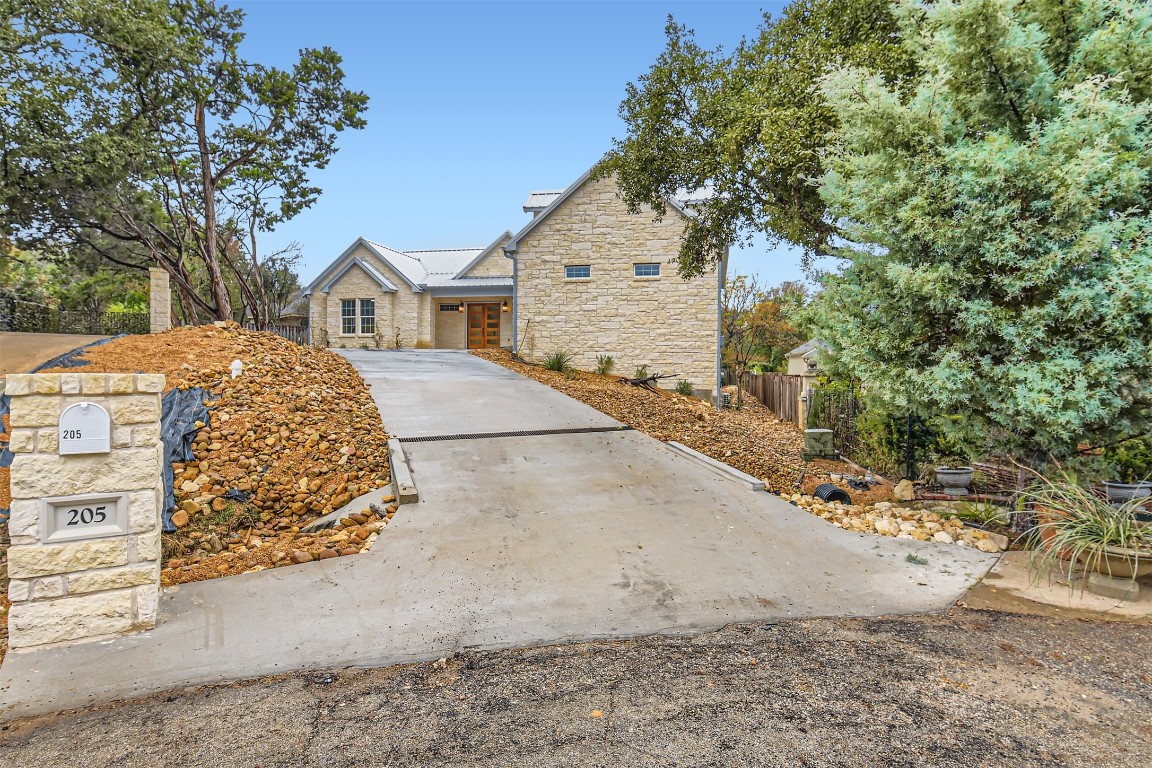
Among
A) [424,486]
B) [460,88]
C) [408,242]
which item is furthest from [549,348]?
[408,242]

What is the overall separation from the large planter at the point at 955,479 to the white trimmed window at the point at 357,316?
68.1 feet

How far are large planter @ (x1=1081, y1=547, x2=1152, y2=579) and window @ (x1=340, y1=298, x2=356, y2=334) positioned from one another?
23.0 m

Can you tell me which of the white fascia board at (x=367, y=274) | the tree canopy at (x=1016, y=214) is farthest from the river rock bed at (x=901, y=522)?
the white fascia board at (x=367, y=274)

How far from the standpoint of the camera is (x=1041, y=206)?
4355 mm

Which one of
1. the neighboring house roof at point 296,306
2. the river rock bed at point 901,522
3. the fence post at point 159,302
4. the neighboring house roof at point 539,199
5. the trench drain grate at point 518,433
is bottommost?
the river rock bed at point 901,522

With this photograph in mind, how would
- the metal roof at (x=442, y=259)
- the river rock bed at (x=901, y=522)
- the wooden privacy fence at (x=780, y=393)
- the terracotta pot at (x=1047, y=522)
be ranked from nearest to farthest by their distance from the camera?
the terracotta pot at (x=1047, y=522) < the river rock bed at (x=901, y=522) < the wooden privacy fence at (x=780, y=393) < the metal roof at (x=442, y=259)

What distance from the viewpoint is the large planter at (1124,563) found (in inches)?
153

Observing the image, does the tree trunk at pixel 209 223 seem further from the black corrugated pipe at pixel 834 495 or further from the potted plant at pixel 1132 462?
the potted plant at pixel 1132 462

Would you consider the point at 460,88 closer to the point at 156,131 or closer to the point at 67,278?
the point at 156,131

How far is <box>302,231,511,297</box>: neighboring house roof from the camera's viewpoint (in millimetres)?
22156

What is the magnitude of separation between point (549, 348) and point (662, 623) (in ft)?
43.8

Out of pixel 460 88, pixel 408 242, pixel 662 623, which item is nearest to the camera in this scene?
pixel 662 623

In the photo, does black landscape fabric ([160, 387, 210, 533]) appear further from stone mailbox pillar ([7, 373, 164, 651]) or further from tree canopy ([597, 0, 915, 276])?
tree canopy ([597, 0, 915, 276])

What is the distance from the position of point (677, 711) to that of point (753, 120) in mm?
7124
